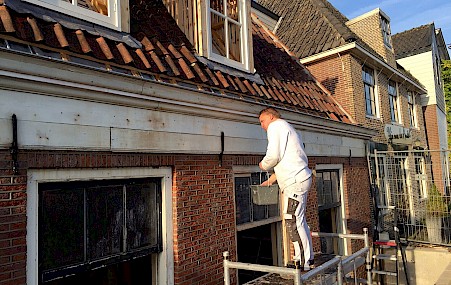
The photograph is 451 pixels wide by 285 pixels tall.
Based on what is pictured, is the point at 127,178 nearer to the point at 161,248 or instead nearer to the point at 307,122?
the point at 161,248

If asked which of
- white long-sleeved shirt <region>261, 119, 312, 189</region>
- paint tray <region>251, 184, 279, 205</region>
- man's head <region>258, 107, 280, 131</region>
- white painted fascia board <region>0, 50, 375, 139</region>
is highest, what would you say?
white painted fascia board <region>0, 50, 375, 139</region>

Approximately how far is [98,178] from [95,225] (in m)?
0.49

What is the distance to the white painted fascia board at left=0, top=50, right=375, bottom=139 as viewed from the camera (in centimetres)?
289

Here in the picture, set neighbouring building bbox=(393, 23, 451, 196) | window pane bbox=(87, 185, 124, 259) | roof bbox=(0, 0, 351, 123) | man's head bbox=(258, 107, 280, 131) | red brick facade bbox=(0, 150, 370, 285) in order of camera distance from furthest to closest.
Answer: neighbouring building bbox=(393, 23, 451, 196)
man's head bbox=(258, 107, 280, 131)
window pane bbox=(87, 185, 124, 259)
roof bbox=(0, 0, 351, 123)
red brick facade bbox=(0, 150, 370, 285)

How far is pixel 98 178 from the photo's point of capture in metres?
3.59

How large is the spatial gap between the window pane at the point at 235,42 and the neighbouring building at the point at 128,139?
0.03 m

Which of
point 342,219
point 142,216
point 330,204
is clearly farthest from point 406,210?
point 142,216

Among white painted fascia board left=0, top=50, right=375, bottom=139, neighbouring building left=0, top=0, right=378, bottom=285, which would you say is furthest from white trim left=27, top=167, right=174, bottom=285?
white painted fascia board left=0, top=50, right=375, bottom=139

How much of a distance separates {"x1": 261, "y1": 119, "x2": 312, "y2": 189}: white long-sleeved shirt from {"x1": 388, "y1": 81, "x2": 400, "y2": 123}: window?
35.7 feet

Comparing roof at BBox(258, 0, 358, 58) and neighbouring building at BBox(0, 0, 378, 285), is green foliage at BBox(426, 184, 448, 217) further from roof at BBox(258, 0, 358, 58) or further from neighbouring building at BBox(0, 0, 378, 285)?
neighbouring building at BBox(0, 0, 378, 285)

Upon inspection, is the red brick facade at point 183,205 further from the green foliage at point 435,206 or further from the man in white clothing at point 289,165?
the green foliage at point 435,206

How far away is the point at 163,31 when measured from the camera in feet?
17.1

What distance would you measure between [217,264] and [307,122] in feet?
11.0

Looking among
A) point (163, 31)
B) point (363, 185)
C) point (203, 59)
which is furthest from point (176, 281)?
point (363, 185)
